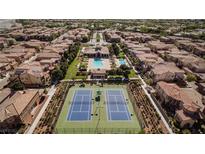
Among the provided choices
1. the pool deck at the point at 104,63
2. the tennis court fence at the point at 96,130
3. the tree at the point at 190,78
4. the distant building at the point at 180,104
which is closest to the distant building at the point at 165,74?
the tree at the point at 190,78

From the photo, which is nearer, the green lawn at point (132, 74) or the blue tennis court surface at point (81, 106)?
the blue tennis court surface at point (81, 106)

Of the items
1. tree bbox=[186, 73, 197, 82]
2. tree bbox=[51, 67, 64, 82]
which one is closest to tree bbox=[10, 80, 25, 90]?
tree bbox=[51, 67, 64, 82]

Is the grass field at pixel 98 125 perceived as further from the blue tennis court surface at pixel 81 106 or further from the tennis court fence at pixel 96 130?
the blue tennis court surface at pixel 81 106

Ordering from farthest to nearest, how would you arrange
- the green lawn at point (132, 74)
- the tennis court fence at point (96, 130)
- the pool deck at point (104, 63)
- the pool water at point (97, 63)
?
the pool water at point (97, 63) < the pool deck at point (104, 63) < the green lawn at point (132, 74) < the tennis court fence at point (96, 130)

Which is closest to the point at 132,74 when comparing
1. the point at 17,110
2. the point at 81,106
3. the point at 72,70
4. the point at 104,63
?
the point at 104,63

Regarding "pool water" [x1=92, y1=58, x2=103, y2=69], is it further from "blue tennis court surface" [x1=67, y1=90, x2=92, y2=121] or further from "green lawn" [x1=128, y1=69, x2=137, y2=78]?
"blue tennis court surface" [x1=67, y1=90, x2=92, y2=121]

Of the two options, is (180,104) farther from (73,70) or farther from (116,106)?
(73,70)
